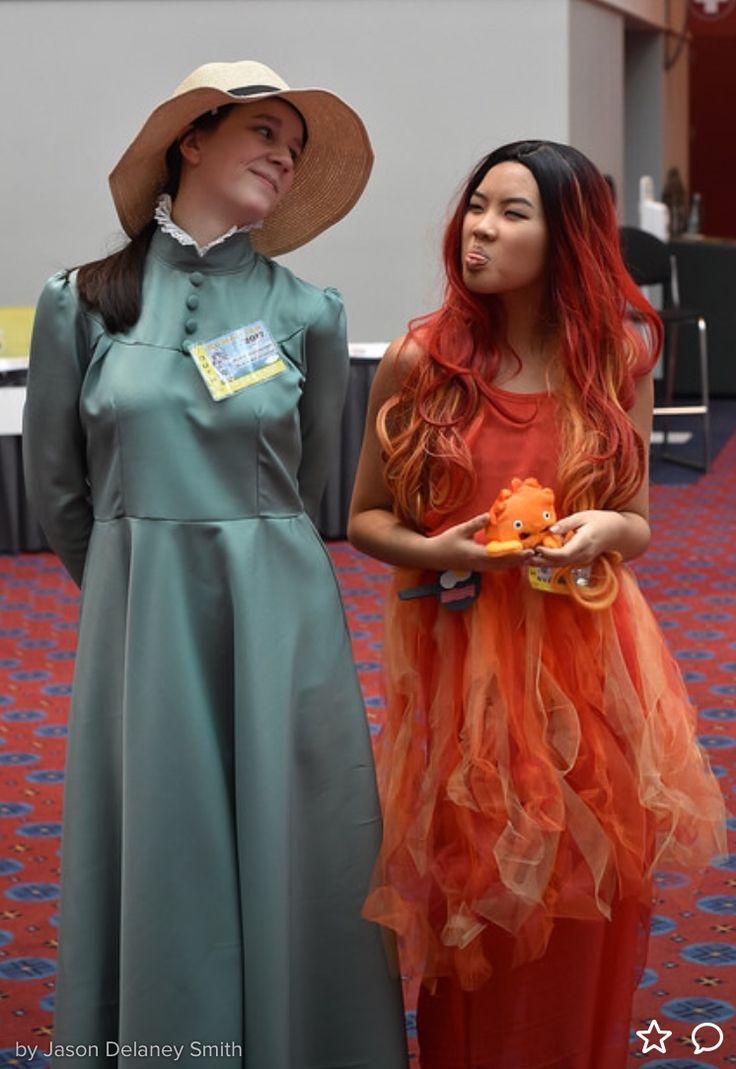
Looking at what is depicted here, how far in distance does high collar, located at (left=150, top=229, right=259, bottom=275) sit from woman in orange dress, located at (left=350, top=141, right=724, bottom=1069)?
0.78 feet

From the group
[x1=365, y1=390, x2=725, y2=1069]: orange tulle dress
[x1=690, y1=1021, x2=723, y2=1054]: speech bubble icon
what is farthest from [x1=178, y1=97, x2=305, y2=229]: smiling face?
[x1=690, y1=1021, x2=723, y2=1054]: speech bubble icon

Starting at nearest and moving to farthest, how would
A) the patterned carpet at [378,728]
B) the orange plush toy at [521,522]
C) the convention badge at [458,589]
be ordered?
1. the orange plush toy at [521,522]
2. the convention badge at [458,589]
3. the patterned carpet at [378,728]

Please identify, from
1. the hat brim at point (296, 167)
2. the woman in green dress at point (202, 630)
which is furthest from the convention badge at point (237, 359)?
the hat brim at point (296, 167)

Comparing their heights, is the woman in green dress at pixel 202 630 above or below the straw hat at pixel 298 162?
below

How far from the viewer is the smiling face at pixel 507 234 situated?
206 centimetres

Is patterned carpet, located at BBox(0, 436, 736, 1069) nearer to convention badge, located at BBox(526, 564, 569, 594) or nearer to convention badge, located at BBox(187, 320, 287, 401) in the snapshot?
convention badge, located at BBox(526, 564, 569, 594)

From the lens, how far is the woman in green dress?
205cm

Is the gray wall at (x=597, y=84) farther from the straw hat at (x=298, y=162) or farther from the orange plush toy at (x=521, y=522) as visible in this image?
the orange plush toy at (x=521, y=522)

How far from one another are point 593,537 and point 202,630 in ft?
1.54

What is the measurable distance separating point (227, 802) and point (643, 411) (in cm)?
69

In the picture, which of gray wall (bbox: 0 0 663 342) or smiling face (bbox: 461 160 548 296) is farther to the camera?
gray wall (bbox: 0 0 663 342)

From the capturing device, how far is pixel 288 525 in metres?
2.11

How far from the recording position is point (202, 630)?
209 centimetres

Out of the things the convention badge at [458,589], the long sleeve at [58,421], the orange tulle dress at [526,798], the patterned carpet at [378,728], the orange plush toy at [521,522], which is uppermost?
the long sleeve at [58,421]
